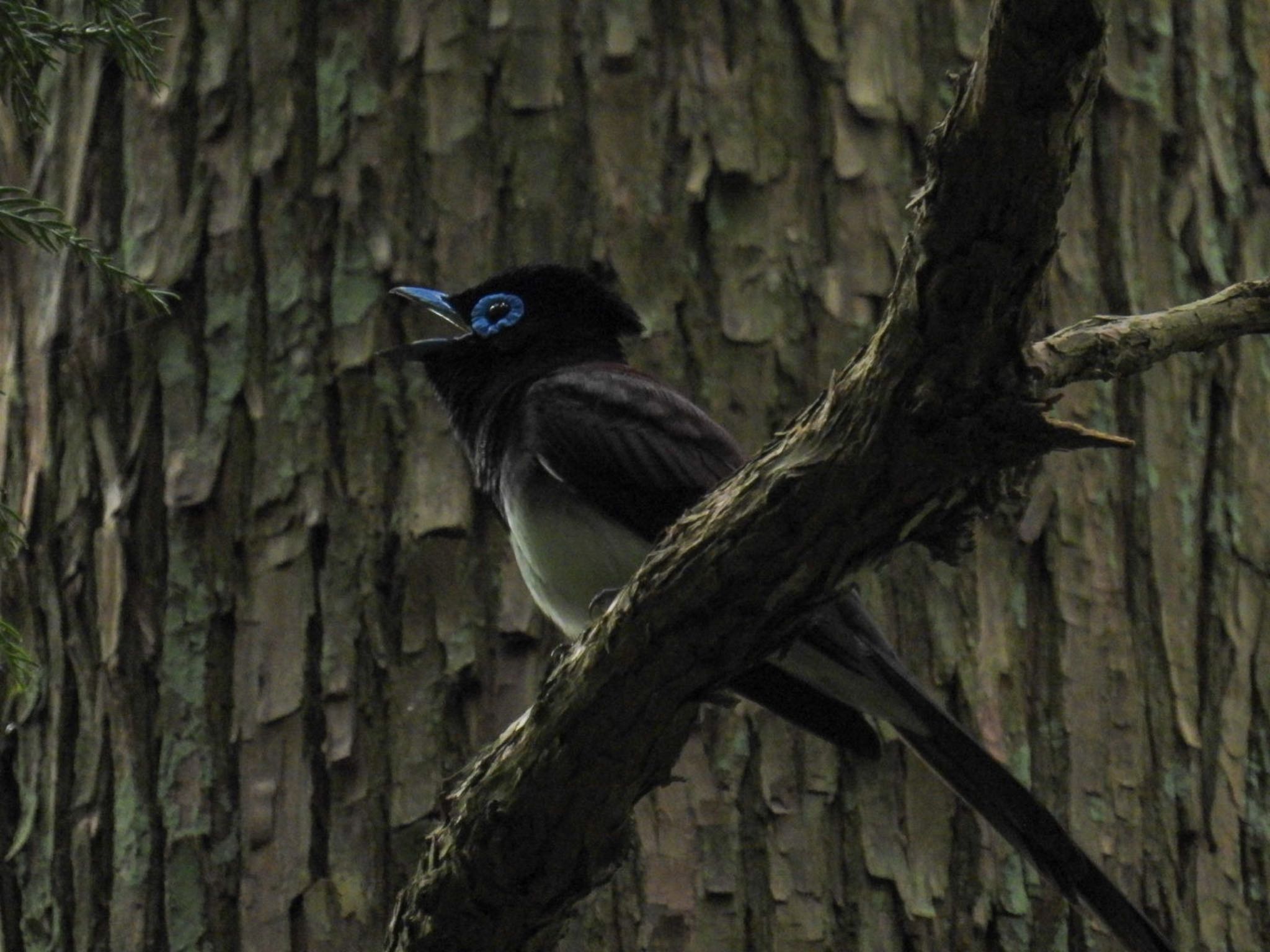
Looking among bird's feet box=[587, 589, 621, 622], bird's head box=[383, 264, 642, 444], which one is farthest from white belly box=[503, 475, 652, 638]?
bird's head box=[383, 264, 642, 444]

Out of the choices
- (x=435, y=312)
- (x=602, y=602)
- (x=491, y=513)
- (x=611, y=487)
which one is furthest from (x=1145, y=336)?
(x=435, y=312)

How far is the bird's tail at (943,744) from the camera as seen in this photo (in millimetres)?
3760

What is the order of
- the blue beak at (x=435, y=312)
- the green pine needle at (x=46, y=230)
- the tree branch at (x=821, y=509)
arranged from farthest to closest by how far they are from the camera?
1. the blue beak at (x=435, y=312)
2. the green pine needle at (x=46, y=230)
3. the tree branch at (x=821, y=509)

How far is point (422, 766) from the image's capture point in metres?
4.28

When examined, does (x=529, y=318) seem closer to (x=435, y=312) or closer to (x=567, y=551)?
(x=435, y=312)

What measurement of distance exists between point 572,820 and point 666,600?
1.52ft

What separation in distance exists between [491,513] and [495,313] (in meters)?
0.55

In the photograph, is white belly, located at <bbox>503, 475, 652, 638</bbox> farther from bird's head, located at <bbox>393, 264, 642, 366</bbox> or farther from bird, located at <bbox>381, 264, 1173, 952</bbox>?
bird's head, located at <bbox>393, 264, 642, 366</bbox>

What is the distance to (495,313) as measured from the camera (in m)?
4.72

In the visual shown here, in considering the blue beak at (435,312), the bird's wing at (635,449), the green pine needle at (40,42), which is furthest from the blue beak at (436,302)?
the green pine needle at (40,42)

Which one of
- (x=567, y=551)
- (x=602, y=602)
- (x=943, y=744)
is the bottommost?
(x=943, y=744)

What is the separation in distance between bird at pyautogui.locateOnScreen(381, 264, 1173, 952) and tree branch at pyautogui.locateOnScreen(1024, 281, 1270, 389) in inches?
44.7

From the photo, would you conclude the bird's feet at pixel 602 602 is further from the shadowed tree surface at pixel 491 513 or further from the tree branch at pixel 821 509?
the tree branch at pixel 821 509

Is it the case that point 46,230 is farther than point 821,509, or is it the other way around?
point 46,230
